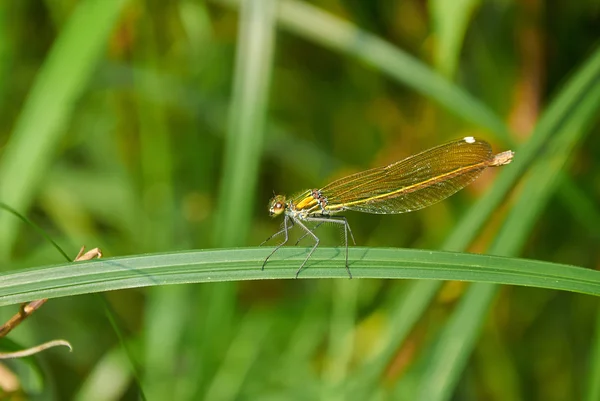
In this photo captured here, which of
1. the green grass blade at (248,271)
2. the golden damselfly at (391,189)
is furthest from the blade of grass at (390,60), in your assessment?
the green grass blade at (248,271)

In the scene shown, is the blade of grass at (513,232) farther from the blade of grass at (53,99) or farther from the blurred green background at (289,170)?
the blade of grass at (53,99)

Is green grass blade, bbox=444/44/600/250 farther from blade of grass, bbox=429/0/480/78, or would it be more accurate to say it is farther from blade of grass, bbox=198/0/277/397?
blade of grass, bbox=198/0/277/397

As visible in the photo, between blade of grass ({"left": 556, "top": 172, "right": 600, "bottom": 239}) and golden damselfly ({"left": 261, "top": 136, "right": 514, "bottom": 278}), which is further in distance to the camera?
blade of grass ({"left": 556, "top": 172, "right": 600, "bottom": 239})

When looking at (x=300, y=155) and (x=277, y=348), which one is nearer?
(x=277, y=348)

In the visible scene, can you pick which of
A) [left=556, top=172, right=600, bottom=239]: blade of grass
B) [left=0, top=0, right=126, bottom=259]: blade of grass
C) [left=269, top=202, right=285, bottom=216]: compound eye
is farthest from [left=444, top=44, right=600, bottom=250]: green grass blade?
[left=0, top=0, right=126, bottom=259]: blade of grass

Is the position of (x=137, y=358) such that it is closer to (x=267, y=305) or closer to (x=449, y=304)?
(x=267, y=305)

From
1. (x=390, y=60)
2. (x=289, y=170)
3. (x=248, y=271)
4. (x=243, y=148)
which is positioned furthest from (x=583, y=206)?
(x=248, y=271)

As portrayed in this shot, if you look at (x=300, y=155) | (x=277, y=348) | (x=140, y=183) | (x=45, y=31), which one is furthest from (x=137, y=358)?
(x=45, y=31)
